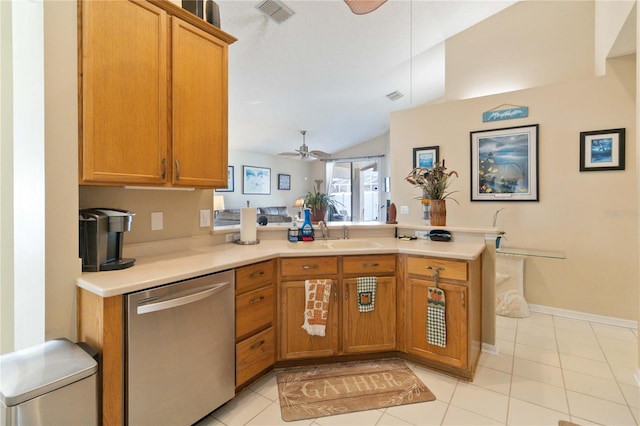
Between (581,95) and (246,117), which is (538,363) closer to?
(581,95)

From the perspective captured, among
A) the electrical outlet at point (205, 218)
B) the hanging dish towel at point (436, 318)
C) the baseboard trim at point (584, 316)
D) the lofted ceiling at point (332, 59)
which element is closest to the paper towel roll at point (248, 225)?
the electrical outlet at point (205, 218)

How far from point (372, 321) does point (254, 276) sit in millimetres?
952

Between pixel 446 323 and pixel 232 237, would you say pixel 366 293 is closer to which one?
pixel 446 323

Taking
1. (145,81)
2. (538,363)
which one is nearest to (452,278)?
(538,363)

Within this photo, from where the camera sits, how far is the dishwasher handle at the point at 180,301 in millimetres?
1355

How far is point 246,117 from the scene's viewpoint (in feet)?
18.8

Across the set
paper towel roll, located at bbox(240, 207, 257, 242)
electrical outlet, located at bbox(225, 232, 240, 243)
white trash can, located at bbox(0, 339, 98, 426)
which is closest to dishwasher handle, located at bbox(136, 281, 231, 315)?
white trash can, located at bbox(0, 339, 98, 426)

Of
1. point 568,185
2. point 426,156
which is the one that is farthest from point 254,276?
point 568,185

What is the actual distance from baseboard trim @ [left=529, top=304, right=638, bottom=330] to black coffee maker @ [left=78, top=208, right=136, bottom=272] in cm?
403

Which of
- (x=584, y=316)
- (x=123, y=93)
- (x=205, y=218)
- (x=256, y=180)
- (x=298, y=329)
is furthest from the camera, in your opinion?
(x=256, y=180)

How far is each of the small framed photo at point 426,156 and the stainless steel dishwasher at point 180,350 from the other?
323cm

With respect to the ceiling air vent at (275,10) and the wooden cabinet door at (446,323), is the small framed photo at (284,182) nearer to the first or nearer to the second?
the ceiling air vent at (275,10)

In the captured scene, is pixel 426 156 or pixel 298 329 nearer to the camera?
pixel 298 329

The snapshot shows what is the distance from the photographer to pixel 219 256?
1916mm
